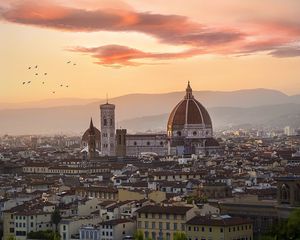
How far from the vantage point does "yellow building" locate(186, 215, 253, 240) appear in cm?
4709

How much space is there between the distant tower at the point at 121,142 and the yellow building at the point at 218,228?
8935 cm

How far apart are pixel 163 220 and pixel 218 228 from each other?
12.8 feet

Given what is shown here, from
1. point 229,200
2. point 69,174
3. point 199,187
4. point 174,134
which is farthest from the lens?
point 174,134

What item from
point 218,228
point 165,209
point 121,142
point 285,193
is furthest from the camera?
point 121,142

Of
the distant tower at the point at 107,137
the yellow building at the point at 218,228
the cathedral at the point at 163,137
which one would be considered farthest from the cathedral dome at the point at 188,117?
the yellow building at the point at 218,228

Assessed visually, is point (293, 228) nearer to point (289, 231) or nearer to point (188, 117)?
point (289, 231)

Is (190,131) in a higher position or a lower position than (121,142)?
higher

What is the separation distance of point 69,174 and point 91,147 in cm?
3261

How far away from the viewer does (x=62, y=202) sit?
59.9 meters

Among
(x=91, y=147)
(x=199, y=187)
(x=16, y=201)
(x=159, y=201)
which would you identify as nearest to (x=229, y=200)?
(x=159, y=201)

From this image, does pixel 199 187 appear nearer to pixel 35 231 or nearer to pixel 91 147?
pixel 35 231

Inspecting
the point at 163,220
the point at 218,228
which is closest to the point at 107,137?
the point at 163,220

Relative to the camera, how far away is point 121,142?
14025 centimetres

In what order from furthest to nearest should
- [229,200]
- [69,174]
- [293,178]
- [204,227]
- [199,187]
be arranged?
1. [69,174]
2. [199,187]
3. [229,200]
4. [293,178]
5. [204,227]
